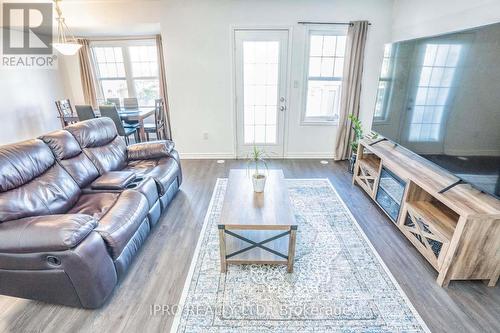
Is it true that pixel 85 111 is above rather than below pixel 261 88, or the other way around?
below

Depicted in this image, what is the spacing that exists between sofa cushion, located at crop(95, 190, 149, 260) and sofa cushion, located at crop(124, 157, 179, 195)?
→ 395 mm

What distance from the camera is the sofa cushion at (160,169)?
2.63 meters

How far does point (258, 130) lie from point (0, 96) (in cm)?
458

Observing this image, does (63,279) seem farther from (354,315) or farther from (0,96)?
(0,96)

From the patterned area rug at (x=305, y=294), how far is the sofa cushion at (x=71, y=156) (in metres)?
1.30

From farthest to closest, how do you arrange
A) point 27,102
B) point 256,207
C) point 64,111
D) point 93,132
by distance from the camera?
1. point 27,102
2. point 64,111
3. point 93,132
4. point 256,207

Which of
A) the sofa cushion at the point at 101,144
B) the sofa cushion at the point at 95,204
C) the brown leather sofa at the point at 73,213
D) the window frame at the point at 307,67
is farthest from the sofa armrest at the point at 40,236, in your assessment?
the window frame at the point at 307,67

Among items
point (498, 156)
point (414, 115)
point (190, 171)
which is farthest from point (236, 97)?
point (498, 156)

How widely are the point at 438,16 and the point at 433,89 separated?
145 centimetres

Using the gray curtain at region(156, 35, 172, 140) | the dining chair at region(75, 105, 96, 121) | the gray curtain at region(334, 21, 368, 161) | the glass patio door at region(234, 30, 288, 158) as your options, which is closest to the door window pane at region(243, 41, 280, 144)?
the glass patio door at region(234, 30, 288, 158)

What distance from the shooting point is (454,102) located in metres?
1.94

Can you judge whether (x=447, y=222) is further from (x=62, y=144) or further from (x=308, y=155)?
(x=62, y=144)

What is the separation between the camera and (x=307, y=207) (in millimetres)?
2914

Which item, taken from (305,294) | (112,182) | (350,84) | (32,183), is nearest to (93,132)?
(112,182)
